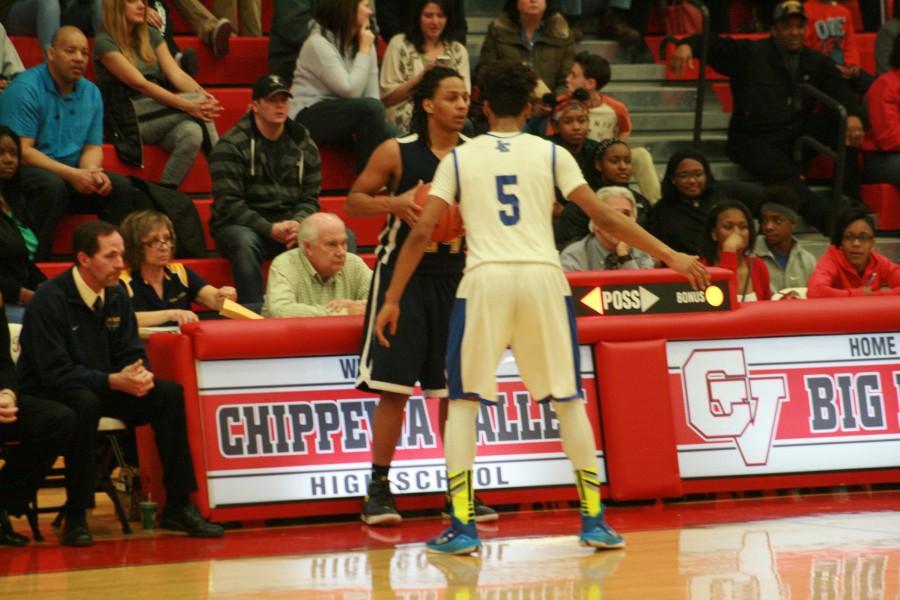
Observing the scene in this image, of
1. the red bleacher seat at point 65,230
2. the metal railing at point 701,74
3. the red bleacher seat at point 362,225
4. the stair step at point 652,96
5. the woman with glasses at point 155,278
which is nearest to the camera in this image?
the woman with glasses at point 155,278

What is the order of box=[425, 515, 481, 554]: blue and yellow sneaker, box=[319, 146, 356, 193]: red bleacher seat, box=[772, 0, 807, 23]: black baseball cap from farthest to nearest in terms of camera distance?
box=[772, 0, 807, 23]: black baseball cap → box=[319, 146, 356, 193]: red bleacher seat → box=[425, 515, 481, 554]: blue and yellow sneaker

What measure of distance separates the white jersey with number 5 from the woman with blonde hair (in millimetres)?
3947

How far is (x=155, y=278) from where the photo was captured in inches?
304

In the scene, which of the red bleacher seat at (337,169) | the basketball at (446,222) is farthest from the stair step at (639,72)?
the basketball at (446,222)

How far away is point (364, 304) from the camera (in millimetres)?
7629

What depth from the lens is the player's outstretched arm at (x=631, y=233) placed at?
5.98 m

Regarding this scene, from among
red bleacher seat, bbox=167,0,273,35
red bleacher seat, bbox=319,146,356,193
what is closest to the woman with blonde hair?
red bleacher seat, bbox=319,146,356,193

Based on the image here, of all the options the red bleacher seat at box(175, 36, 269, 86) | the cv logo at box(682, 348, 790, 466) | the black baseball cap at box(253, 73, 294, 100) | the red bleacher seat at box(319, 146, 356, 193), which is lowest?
the cv logo at box(682, 348, 790, 466)

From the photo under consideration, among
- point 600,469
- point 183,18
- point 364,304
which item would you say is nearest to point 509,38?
point 183,18

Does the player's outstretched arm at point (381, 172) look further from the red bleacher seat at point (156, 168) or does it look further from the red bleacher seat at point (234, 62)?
the red bleacher seat at point (234, 62)

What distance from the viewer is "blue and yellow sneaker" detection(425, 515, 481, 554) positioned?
589 cm

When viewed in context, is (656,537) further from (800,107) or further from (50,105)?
(800,107)

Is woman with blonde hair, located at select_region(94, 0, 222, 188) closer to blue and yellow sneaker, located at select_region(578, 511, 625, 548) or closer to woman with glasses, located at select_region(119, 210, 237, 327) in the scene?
woman with glasses, located at select_region(119, 210, 237, 327)

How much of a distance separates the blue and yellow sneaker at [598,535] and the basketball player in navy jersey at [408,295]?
38.2 inches
